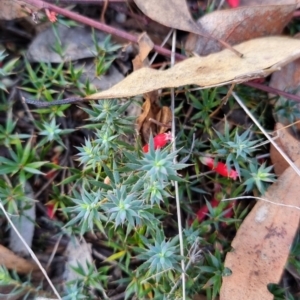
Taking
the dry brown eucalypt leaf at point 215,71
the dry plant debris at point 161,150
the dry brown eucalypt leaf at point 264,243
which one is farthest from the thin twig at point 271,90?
the dry brown eucalypt leaf at point 264,243

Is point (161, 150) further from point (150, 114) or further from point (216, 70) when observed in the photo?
point (216, 70)

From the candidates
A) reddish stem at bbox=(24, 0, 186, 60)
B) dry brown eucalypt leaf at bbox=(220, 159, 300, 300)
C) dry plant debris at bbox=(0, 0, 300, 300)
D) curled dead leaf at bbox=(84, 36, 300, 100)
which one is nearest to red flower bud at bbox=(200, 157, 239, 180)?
dry plant debris at bbox=(0, 0, 300, 300)

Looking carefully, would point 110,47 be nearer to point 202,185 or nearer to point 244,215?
point 202,185

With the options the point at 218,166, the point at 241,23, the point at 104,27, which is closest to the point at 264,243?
the point at 218,166

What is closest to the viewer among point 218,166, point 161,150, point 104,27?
point 161,150

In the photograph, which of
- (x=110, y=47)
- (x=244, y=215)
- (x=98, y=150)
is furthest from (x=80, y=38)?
(x=244, y=215)

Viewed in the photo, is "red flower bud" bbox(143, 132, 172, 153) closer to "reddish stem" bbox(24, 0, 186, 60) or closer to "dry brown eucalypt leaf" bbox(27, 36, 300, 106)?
"dry brown eucalypt leaf" bbox(27, 36, 300, 106)

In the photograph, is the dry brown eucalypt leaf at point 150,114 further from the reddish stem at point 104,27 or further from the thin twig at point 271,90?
the thin twig at point 271,90

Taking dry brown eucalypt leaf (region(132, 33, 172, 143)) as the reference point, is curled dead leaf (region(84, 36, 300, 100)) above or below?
above
